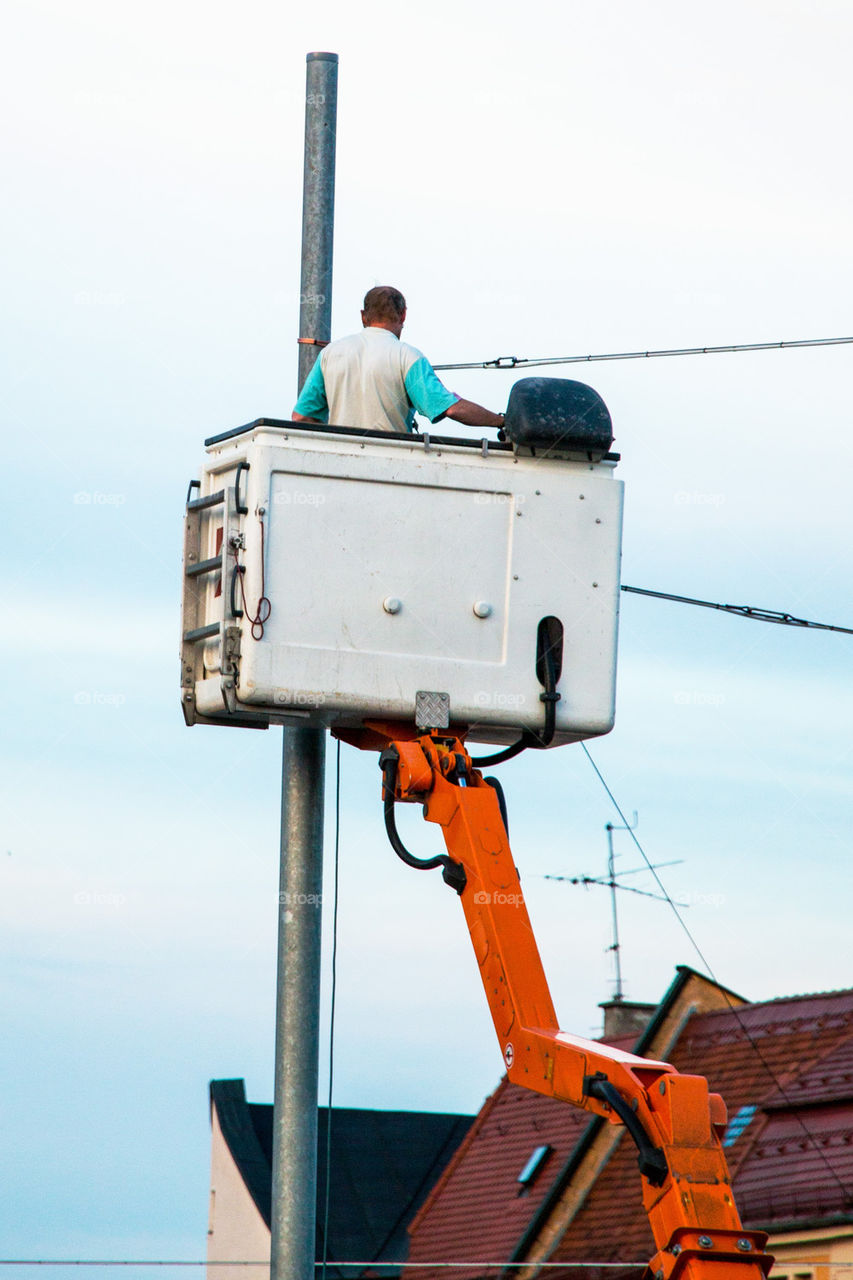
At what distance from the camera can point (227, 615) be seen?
8586 millimetres

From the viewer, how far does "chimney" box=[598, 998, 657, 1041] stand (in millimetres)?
32625

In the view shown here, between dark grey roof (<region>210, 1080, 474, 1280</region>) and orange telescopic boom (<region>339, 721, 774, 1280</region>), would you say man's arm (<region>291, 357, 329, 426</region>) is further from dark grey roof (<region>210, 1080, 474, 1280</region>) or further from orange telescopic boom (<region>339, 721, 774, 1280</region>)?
dark grey roof (<region>210, 1080, 474, 1280</region>)

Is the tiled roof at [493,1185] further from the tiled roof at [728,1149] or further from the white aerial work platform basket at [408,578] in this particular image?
the white aerial work platform basket at [408,578]

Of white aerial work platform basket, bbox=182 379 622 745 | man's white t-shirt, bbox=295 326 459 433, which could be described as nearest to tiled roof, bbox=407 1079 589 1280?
white aerial work platform basket, bbox=182 379 622 745

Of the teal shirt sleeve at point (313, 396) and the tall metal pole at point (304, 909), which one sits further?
the teal shirt sleeve at point (313, 396)

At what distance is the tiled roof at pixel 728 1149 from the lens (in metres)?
24.8

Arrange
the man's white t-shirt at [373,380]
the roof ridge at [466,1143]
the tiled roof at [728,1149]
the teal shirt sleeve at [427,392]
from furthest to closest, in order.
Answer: the roof ridge at [466,1143], the tiled roof at [728,1149], the man's white t-shirt at [373,380], the teal shirt sleeve at [427,392]

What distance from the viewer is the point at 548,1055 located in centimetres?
762

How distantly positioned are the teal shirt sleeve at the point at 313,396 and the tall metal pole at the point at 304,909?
140 millimetres

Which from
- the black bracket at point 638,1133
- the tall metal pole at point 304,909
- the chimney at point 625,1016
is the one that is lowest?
the black bracket at point 638,1133

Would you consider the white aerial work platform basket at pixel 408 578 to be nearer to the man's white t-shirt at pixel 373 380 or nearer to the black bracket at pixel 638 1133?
the man's white t-shirt at pixel 373 380

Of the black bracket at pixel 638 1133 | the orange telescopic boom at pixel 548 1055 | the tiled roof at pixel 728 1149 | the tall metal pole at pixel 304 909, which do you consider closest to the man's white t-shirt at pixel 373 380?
the tall metal pole at pixel 304 909

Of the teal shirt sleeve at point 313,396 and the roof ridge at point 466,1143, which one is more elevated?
the roof ridge at point 466,1143

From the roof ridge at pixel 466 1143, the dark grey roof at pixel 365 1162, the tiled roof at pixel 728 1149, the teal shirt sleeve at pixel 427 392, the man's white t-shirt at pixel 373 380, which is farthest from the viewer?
the dark grey roof at pixel 365 1162
